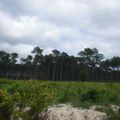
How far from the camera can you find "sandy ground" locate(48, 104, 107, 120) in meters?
12.5

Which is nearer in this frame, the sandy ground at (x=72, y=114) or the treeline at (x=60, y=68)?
the sandy ground at (x=72, y=114)

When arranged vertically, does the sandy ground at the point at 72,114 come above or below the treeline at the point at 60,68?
below

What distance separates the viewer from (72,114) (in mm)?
12758

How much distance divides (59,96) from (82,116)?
9.55 feet

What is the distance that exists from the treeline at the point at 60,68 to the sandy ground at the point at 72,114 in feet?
118

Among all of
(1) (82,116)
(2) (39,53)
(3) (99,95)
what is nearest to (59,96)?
(3) (99,95)

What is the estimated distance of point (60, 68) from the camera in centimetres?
6253

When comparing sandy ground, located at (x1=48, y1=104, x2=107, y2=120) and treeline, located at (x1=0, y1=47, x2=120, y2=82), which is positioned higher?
treeline, located at (x1=0, y1=47, x2=120, y2=82)

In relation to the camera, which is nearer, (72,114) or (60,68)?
(72,114)

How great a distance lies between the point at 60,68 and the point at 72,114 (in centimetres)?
4978

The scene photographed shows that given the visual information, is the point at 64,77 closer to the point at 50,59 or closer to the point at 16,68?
the point at 16,68

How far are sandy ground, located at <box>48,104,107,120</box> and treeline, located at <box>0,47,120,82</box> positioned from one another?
118 ft

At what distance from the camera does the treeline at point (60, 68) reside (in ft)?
183

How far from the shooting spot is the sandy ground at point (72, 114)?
12.5m
